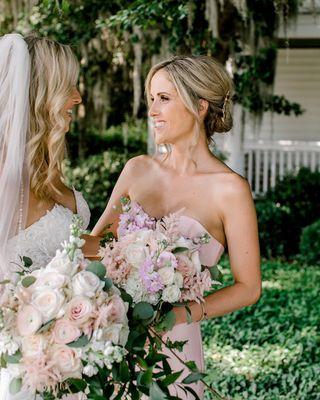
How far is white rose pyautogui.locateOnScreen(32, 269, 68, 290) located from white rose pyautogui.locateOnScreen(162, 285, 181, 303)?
0.36 metres

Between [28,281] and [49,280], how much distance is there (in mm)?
65

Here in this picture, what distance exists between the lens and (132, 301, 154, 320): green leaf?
2594 millimetres

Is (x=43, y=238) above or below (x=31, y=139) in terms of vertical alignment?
below

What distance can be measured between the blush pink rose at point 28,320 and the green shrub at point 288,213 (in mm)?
8617

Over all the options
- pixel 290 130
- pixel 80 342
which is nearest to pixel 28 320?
pixel 80 342

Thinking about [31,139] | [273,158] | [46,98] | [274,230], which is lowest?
[274,230]

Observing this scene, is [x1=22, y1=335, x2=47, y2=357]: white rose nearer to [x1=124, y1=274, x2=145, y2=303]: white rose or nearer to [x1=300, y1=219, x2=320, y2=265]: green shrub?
[x1=124, y1=274, x2=145, y2=303]: white rose

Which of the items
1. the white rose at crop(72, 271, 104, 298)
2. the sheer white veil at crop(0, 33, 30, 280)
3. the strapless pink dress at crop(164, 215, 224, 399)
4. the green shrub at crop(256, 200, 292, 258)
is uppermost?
the sheer white veil at crop(0, 33, 30, 280)

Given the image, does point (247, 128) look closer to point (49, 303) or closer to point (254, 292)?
point (254, 292)

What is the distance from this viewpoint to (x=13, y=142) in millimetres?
3082

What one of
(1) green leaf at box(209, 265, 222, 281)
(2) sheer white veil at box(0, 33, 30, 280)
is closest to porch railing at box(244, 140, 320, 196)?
(2) sheer white veil at box(0, 33, 30, 280)

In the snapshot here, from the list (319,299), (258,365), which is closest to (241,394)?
(258,365)

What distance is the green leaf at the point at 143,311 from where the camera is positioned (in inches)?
102

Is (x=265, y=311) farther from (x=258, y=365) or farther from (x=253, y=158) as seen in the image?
(x=253, y=158)
